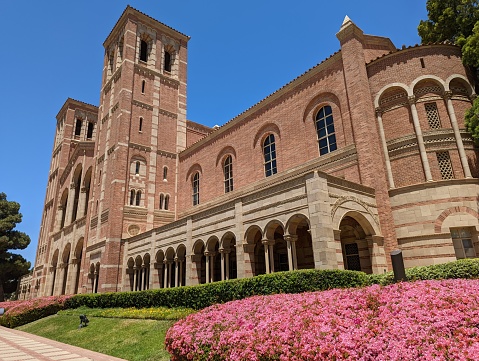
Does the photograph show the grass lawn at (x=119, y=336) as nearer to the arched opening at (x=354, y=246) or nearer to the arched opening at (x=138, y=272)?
the arched opening at (x=138, y=272)

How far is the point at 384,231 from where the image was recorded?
15109 millimetres

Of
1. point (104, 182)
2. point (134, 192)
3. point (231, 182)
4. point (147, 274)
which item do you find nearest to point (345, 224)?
point (231, 182)

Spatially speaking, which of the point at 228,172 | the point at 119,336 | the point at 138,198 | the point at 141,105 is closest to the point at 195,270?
the point at 119,336

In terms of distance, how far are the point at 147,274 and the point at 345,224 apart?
51.4ft

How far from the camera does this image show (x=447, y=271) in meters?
10.6

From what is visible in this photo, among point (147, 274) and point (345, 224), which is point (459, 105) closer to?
point (345, 224)

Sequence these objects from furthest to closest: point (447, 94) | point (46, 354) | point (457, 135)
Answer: point (447, 94), point (457, 135), point (46, 354)

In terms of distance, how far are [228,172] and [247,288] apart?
13.7m

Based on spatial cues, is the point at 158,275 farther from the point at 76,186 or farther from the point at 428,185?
the point at 76,186

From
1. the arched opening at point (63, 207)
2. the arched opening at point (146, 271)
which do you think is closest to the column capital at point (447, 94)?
the arched opening at point (146, 271)

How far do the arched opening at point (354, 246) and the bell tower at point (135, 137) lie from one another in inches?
695

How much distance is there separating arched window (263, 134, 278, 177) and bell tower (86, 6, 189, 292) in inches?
459

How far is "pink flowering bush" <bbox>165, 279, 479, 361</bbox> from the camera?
15.9ft

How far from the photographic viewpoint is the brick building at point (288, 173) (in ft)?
47.6
